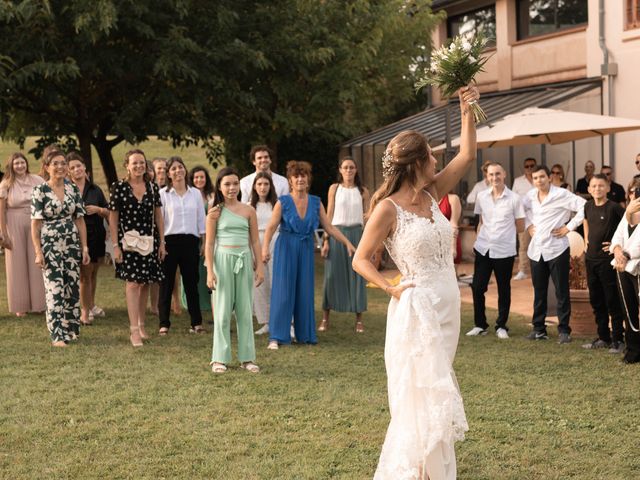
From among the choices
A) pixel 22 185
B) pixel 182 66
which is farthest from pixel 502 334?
pixel 182 66

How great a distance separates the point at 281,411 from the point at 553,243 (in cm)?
459

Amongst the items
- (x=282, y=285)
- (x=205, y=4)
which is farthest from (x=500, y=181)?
(x=205, y=4)

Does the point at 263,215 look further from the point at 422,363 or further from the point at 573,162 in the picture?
the point at 573,162

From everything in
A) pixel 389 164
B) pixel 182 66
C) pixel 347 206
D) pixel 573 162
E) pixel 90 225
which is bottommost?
pixel 90 225

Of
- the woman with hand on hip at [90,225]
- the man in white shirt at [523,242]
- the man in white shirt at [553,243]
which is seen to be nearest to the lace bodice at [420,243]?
the man in white shirt at [553,243]

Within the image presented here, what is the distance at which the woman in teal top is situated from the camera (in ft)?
30.5

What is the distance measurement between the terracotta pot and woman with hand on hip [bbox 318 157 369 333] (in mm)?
2512

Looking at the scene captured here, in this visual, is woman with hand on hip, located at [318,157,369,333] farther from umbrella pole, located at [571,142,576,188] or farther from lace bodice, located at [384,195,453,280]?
umbrella pole, located at [571,142,576,188]

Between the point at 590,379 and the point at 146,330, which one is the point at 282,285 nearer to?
the point at 146,330

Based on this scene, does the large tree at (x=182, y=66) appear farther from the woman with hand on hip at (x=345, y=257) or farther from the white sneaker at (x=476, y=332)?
the white sneaker at (x=476, y=332)

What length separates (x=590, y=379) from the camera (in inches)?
347

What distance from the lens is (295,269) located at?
1098 centimetres

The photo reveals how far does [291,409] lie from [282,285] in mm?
3273

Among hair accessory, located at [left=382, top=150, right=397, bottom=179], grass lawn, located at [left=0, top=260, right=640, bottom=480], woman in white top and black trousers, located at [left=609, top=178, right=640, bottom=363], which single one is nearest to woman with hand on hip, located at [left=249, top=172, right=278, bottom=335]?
grass lawn, located at [left=0, top=260, right=640, bottom=480]
